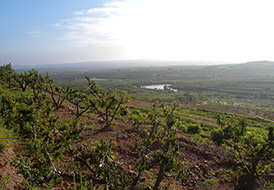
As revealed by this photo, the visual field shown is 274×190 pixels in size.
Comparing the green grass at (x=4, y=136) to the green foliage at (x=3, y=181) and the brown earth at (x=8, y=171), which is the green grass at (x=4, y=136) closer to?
the brown earth at (x=8, y=171)

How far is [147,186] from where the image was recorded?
515 cm

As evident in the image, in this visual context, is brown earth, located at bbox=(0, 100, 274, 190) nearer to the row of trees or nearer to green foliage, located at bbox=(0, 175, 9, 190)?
green foliage, located at bbox=(0, 175, 9, 190)

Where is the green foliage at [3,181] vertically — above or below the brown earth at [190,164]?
above

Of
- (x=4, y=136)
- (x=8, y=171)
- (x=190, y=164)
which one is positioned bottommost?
(x=190, y=164)

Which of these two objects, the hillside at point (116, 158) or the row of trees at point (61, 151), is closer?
the row of trees at point (61, 151)

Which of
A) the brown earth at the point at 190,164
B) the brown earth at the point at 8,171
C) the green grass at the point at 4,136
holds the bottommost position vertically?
the brown earth at the point at 190,164

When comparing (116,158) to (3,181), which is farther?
(116,158)

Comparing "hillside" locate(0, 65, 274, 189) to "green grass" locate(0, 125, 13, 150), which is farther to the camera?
"green grass" locate(0, 125, 13, 150)

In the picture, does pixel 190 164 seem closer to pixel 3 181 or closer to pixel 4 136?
pixel 3 181

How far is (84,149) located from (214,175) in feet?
17.8

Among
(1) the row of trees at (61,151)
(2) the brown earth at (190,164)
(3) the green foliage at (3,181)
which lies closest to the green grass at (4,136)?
(2) the brown earth at (190,164)

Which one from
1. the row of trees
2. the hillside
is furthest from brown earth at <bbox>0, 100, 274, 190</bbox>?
the row of trees

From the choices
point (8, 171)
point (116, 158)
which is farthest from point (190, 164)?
point (8, 171)

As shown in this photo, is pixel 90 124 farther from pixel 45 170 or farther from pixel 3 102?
pixel 45 170
